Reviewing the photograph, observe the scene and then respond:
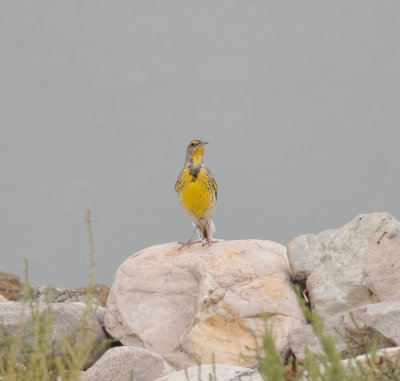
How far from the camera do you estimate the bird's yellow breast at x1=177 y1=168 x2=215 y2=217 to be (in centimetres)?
1307

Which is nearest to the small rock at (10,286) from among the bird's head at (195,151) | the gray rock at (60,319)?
the gray rock at (60,319)

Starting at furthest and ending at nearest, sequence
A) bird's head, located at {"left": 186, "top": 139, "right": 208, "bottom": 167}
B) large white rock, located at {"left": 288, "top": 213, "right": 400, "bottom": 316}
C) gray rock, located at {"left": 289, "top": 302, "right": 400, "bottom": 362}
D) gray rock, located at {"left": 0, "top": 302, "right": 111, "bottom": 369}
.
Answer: bird's head, located at {"left": 186, "top": 139, "right": 208, "bottom": 167}, gray rock, located at {"left": 0, "top": 302, "right": 111, "bottom": 369}, large white rock, located at {"left": 288, "top": 213, "right": 400, "bottom": 316}, gray rock, located at {"left": 289, "top": 302, "right": 400, "bottom": 362}

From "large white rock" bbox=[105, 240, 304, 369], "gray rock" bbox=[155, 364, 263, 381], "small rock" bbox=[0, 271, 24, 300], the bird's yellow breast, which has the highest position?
"small rock" bbox=[0, 271, 24, 300]

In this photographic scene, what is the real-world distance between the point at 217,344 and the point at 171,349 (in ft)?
3.31

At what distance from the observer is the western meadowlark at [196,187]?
42.9 feet

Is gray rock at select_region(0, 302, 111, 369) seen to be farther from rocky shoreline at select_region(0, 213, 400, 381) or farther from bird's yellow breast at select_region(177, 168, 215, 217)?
bird's yellow breast at select_region(177, 168, 215, 217)

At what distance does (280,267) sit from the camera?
42.6 ft

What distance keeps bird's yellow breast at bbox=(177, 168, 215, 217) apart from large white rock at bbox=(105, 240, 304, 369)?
80 centimetres

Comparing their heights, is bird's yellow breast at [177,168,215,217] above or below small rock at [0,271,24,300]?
below

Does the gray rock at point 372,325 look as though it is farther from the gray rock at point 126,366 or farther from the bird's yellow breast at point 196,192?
the bird's yellow breast at point 196,192

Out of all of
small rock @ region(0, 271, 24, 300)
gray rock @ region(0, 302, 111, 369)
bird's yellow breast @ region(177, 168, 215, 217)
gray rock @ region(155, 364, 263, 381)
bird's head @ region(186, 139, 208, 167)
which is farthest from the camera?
small rock @ region(0, 271, 24, 300)

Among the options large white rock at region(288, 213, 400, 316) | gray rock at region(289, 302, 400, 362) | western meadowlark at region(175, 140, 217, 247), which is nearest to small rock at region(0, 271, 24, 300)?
western meadowlark at region(175, 140, 217, 247)

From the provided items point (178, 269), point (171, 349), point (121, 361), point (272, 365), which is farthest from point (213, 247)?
point (272, 365)

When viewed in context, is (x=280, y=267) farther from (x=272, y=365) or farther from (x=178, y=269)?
(x=272, y=365)
